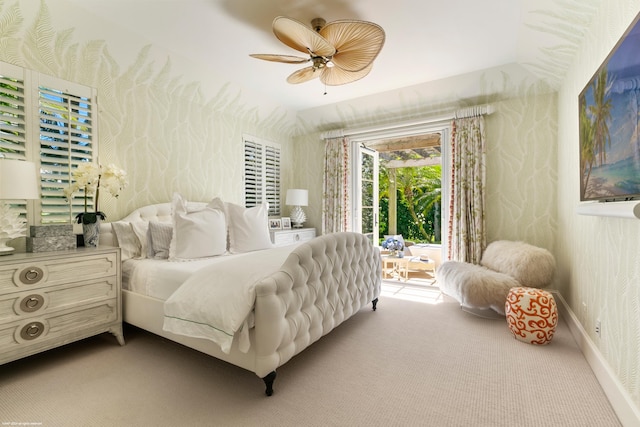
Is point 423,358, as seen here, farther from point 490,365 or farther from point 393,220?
point 393,220

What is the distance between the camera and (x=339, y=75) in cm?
283

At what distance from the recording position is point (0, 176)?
1.92 m

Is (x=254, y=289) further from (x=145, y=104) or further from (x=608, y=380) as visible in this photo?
(x=145, y=104)

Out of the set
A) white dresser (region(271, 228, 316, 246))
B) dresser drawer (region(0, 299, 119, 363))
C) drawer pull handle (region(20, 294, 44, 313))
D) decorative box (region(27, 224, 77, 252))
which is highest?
decorative box (region(27, 224, 77, 252))

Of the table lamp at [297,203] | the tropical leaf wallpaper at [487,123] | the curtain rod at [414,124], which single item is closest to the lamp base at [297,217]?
the table lamp at [297,203]

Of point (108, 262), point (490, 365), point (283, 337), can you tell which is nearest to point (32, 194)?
point (108, 262)

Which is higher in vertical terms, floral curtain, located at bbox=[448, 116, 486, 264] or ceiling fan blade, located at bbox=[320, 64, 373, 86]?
ceiling fan blade, located at bbox=[320, 64, 373, 86]

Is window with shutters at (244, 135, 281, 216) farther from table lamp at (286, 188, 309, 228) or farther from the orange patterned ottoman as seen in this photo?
the orange patterned ottoman

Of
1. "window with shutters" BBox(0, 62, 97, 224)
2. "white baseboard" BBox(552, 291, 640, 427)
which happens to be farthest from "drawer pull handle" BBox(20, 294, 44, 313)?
"white baseboard" BBox(552, 291, 640, 427)

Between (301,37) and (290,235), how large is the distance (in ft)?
9.42

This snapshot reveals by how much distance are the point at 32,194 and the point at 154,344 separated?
1.46 meters

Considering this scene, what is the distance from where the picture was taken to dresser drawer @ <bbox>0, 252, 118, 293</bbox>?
6.20ft

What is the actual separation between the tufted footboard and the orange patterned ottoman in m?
1.32

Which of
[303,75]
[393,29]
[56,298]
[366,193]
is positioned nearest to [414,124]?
[366,193]
